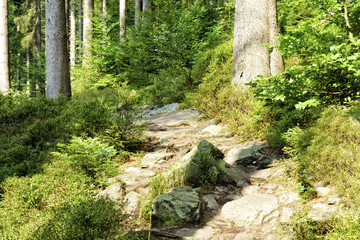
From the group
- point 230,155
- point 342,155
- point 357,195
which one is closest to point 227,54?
point 230,155

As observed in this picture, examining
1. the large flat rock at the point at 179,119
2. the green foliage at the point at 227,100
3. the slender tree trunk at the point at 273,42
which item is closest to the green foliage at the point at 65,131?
the large flat rock at the point at 179,119

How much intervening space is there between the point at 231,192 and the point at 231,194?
0.21 ft

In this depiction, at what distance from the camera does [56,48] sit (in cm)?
840

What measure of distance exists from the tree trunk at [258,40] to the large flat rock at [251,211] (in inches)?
148

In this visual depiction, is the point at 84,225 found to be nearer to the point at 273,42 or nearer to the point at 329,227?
the point at 329,227

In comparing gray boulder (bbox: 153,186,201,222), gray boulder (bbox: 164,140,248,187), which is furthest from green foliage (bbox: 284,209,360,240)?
gray boulder (bbox: 164,140,248,187)

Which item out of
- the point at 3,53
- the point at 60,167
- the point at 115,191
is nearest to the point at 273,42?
the point at 115,191

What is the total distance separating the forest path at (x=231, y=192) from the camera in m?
3.09

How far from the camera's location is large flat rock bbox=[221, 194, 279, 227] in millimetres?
3268

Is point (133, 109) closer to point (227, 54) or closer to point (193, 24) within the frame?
point (227, 54)

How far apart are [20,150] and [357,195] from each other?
574 centimetres

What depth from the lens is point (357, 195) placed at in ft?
9.20

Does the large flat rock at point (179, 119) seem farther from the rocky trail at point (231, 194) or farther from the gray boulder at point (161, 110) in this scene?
the rocky trail at point (231, 194)

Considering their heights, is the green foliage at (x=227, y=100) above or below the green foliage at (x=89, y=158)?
above
